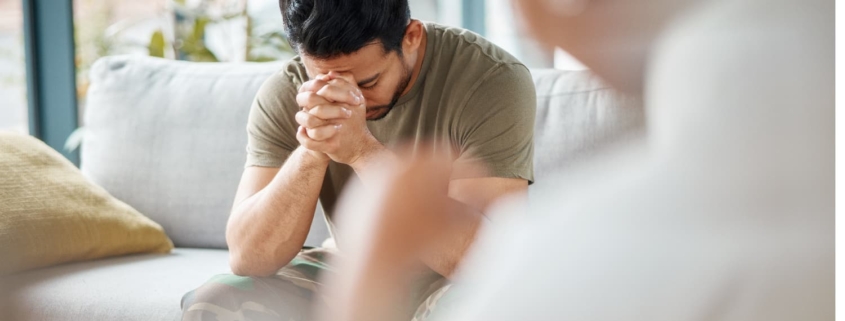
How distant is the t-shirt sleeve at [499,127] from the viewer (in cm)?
138

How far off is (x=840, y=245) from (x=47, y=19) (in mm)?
3111

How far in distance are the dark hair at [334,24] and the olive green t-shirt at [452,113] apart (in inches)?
6.2

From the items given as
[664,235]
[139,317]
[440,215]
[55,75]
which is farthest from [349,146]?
[55,75]

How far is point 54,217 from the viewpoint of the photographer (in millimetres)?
1717

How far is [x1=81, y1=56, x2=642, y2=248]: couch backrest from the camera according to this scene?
2008 mm

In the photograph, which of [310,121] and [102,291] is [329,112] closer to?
[310,121]

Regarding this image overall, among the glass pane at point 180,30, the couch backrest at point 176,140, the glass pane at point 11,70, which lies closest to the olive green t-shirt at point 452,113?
the couch backrest at point 176,140

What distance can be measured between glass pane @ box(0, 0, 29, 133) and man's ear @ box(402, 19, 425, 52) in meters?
3.02

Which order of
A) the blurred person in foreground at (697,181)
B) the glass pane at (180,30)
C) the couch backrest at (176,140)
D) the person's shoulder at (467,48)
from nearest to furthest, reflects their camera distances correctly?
the blurred person in foreground at (697,181) → the person's shoulder at (467,48) → the couch backrest at (176,140) → the glass pane at (180,30)

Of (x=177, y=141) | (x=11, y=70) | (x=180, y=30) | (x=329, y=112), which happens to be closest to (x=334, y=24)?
(x=329, y=112)

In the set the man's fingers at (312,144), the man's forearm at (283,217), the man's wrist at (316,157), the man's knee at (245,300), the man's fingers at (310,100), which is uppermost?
the man's fingers at (310,100)

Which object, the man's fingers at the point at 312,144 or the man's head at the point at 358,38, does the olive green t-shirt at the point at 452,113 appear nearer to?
the man's head at the point at 358,38

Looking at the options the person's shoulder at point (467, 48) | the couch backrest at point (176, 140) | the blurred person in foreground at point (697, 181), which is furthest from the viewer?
the couch backrest at point (176, 140)

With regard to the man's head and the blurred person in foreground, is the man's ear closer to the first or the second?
the man's head
